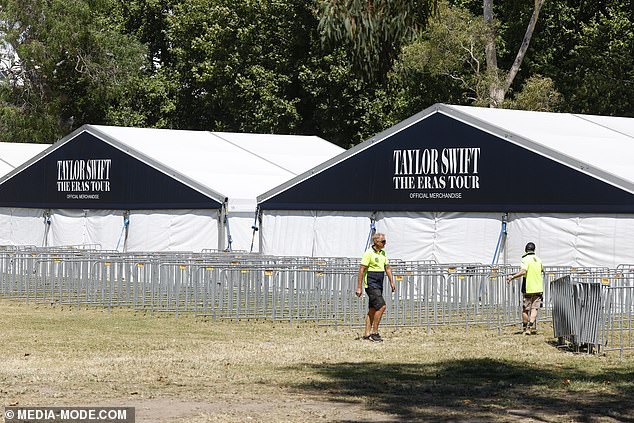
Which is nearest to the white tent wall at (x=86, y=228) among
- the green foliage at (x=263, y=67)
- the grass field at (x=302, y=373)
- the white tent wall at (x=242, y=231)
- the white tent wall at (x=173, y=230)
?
the white tent wall at (x=173, y=230)

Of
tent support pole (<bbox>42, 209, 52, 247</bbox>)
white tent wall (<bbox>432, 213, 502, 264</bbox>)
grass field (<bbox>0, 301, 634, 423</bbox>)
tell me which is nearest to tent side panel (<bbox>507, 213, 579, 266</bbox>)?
white tent wall (<bbox>432, 213, 502, 264</bbox>)

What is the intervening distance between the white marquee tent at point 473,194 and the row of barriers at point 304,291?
82.2 inches

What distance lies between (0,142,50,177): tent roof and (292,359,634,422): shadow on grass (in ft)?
125

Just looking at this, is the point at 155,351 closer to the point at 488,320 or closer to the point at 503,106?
the point at 488,320

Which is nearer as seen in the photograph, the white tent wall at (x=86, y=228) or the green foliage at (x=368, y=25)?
the green foliage at (x=368, y=25)

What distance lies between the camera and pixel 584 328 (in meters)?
19.6

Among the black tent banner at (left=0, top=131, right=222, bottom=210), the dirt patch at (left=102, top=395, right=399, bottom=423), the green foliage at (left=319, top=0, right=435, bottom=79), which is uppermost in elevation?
the green foliage at (left=319, top=0, right=435, bottom=79)

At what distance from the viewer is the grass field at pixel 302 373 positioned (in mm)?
13656

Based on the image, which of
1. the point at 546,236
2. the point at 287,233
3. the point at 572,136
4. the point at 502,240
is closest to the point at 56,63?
the point at 287,233

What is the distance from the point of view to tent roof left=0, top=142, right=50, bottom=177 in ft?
176

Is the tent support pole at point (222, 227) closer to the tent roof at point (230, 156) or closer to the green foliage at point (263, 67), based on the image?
the tent roof at point (230, 156)

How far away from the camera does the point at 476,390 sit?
51.0 feet

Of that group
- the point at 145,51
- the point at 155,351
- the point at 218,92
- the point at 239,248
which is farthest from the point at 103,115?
the point at 155,351

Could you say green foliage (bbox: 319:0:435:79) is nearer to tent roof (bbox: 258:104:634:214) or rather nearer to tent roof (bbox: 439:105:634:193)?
tent roof (bbox: 439:105:634:193)
